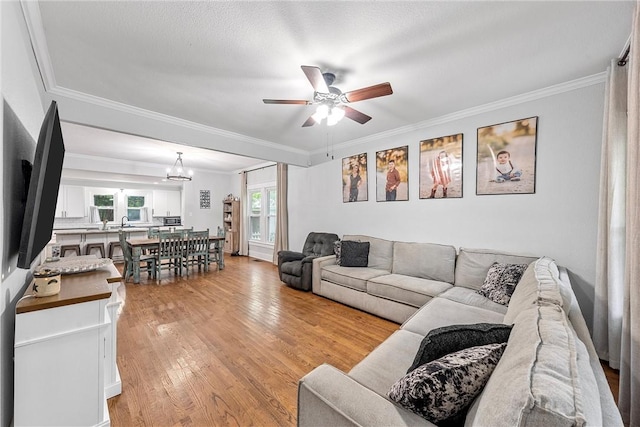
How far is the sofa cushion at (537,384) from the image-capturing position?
0.57 meters

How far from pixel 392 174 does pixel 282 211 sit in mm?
2954

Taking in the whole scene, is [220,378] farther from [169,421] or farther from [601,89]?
[601,89]

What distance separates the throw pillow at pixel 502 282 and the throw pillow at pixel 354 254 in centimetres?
161

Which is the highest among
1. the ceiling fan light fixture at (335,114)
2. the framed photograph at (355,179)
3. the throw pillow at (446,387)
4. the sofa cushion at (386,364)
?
the ceiling fan light fixture at (335,114)

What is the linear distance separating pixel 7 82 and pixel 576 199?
4519 mm

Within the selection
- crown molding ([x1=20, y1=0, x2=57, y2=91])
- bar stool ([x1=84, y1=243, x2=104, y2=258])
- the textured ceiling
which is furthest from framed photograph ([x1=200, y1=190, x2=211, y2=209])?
crown molding ([x1=20, y1=0, x2=57, y2=91])

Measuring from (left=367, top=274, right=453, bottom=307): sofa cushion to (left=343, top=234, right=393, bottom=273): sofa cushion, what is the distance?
492 mm

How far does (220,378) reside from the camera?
6.68 feet

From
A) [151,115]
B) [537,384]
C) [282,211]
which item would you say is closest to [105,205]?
[282,211]

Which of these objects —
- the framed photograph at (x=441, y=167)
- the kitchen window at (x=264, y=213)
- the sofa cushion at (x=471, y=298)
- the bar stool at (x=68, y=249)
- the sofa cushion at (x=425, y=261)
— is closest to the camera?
the sofa cushion at (x=471, y=298)

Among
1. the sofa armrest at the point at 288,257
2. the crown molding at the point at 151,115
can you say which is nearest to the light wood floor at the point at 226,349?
the sofa armrest at the point at 288,257

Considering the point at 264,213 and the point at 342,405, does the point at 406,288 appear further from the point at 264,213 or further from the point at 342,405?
the point at 264,213

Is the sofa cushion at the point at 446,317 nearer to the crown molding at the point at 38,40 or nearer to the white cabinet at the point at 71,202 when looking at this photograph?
the crown molding at the point at 38,40

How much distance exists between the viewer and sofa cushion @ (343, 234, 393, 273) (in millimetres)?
3842
